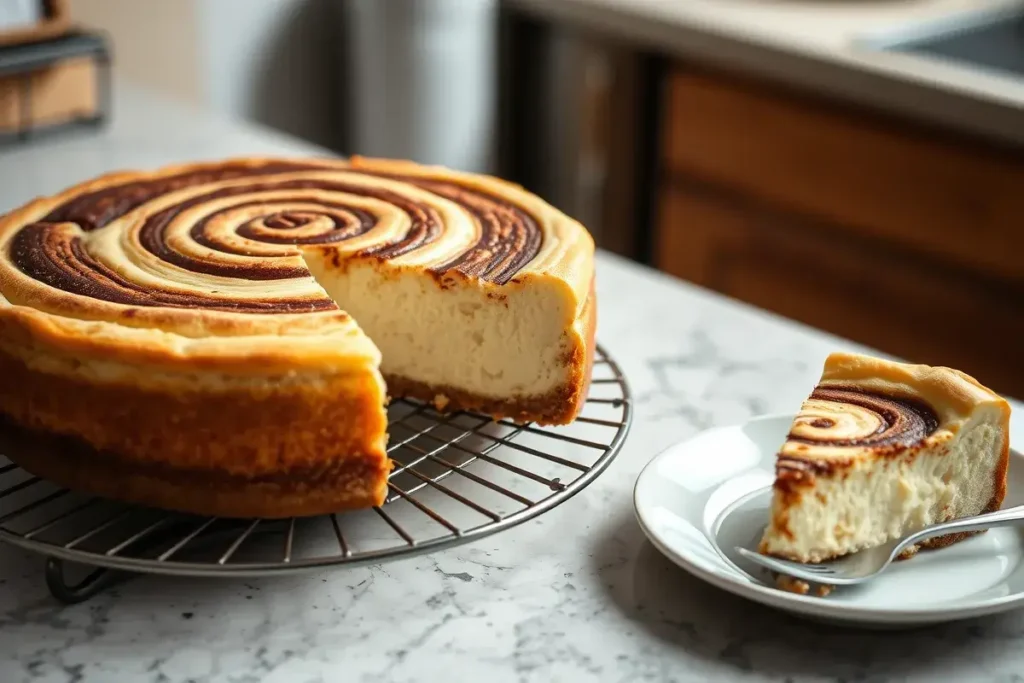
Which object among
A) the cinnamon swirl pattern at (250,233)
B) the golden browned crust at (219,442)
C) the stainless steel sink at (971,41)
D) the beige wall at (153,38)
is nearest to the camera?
the golden browned crust at (219,442)

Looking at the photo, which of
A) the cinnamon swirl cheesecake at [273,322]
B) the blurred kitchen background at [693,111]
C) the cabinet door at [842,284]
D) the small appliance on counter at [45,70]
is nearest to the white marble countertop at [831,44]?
the blurred kitchen background at [693,111]

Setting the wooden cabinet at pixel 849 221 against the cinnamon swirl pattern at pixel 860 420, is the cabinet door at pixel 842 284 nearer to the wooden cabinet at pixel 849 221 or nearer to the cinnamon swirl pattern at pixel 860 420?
the wooden cabinet at pixel 849 221

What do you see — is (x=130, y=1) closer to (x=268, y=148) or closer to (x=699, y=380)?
(x=268, y=148)

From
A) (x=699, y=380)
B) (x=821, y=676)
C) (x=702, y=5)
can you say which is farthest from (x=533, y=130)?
(x=821, y=676)

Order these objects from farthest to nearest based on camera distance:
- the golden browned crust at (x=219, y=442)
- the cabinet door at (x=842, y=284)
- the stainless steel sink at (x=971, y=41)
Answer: the stainless steel sink at (x=971, y=41)
the cabinet door at (x=842, y=284)
the golden browned crust at (x=219, y=442)

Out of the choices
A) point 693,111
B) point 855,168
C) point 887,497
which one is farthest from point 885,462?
point 693,111

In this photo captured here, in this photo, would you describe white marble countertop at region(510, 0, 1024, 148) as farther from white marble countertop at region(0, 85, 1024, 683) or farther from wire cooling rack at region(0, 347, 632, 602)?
white marble countertop at region(0, 85, 1024, 683)

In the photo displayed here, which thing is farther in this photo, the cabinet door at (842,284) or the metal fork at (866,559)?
the cabinet door at (842,284)
